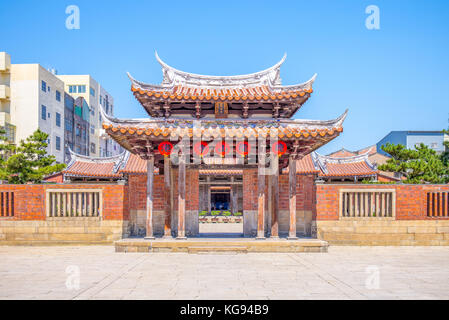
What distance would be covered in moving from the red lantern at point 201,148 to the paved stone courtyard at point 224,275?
3.18 metres

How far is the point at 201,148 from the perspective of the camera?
12844 mm

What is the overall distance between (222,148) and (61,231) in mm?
6203

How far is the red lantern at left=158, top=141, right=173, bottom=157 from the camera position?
42.2ft

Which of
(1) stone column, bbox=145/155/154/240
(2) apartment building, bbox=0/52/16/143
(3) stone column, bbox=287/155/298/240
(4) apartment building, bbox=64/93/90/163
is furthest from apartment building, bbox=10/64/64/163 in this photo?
(3) stone column, bbox=287/155/298/240

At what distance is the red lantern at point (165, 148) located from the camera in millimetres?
12875

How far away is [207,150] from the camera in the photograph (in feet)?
42.8

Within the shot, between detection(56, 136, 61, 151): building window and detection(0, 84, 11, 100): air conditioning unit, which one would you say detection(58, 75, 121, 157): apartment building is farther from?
Answer: detection(0, 84, 11, 100): air conditioning unit

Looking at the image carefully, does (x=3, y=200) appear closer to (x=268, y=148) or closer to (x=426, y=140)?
(x=268, y=148)

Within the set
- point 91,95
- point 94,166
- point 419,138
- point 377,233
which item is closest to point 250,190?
point 377,233

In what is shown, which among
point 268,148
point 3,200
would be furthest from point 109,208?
point 268,148

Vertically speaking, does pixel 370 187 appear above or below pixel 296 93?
below

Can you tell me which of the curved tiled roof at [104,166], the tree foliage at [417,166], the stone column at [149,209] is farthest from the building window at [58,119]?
the tree foliage at [417,166]

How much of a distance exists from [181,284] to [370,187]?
27.9 ft

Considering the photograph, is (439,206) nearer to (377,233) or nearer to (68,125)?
(377,233)
